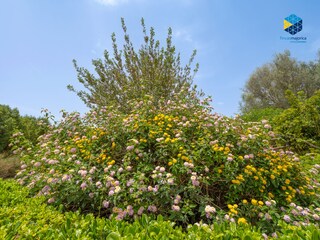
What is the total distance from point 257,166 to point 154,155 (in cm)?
164

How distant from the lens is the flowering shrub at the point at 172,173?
114 inches

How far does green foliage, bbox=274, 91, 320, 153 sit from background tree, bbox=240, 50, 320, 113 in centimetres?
1107

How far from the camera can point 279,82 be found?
19984mm

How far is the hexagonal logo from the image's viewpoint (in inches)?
446

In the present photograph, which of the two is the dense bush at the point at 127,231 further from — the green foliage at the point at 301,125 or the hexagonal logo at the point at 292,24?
the hexagonal logo at the point at 292,24

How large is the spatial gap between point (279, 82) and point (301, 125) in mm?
14084

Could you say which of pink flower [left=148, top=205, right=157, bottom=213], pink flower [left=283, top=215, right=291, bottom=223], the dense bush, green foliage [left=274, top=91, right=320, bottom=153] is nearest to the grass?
the dense bush

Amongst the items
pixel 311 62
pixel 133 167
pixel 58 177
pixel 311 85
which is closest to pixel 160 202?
pixel 133 167

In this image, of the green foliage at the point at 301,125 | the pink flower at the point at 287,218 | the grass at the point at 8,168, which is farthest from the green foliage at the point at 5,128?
the pink flower at the point at 287,218

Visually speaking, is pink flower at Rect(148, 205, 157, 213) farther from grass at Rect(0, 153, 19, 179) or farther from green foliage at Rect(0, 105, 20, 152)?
green foliage at Rect(0, 105, 20, 152)

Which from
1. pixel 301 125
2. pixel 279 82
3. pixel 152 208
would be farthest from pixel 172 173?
pixel 279 82

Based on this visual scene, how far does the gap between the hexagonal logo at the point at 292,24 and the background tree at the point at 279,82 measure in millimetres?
7180

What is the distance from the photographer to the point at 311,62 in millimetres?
19875

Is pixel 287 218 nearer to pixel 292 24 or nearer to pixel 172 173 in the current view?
pixel 172 173
